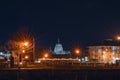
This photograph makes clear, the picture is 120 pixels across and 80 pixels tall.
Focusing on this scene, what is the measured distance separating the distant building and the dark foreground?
44.9 m

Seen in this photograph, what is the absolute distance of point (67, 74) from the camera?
7688 centimetres

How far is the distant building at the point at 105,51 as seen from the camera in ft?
414

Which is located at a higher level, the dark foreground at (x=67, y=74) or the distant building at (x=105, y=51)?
the distant building at (x=105, y=51)

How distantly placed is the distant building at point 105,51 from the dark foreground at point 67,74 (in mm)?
44920

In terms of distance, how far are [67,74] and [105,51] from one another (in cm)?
5652

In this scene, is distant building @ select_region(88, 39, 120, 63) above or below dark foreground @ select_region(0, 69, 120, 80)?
above

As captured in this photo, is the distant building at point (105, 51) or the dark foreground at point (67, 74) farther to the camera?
the distant building at point (105, 51)

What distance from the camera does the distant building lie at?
4973 inches

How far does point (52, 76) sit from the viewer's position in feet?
253

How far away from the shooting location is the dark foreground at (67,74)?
7581cm

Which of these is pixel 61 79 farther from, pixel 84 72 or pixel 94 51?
pixel 94 51

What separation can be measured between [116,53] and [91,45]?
14.2 m

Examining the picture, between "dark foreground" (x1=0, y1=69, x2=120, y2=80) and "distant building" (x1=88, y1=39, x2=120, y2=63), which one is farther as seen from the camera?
"distant building" (x1=88, y1=39, x2=120, y2=63)

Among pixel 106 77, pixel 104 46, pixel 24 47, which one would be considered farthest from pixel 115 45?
pixel 106 77
